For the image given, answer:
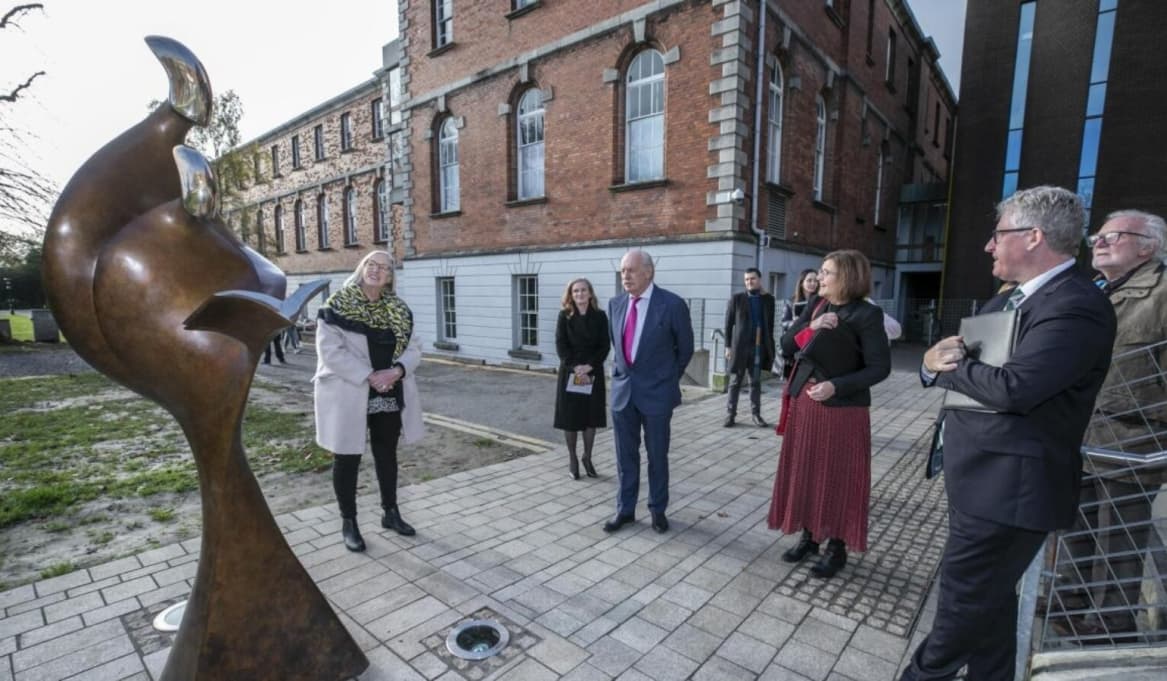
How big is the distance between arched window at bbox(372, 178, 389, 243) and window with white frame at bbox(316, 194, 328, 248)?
421cm

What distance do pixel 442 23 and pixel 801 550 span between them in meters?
16.2

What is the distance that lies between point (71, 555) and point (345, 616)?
220 centimetres

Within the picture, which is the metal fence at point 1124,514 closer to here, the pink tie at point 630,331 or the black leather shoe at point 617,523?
the black leather shoe at point 617,523

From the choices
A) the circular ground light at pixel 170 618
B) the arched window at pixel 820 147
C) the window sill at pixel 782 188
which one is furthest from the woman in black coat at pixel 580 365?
the arched window at pixel 820 147

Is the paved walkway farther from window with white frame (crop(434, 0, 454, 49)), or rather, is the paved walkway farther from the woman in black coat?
window with white frame (crop(434, 0, 454, 49))

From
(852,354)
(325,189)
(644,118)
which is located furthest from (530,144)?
(325,189)

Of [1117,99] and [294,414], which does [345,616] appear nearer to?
[294,414]

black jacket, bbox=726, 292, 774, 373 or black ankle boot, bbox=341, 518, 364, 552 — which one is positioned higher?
black jacket, bbox=726, 292, 774, 373

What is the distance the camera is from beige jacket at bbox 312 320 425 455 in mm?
3355

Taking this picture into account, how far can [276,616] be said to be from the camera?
2.28 meters

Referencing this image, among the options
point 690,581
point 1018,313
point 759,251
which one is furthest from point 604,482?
point 759,251

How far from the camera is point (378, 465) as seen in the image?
377cm

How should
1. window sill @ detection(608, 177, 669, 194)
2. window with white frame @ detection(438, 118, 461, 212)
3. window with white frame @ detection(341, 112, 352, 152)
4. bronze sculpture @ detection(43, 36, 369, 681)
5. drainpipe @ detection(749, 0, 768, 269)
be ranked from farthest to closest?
window with white frame @ detection(341, 112, 352, 152), window with white frame @ detection(438, 118, 461, 212), window sill @ detection(608, 177, 669, 194), drainpipe @ detection(749, 0, 768, 269), bronze sculpture @ detection(43, 36, 369, 681)

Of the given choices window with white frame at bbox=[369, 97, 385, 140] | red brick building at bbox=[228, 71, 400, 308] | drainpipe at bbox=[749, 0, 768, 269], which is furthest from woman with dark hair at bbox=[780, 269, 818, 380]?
window with white frame at bbox=[369, 97, 385, 140]
